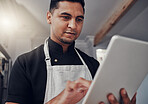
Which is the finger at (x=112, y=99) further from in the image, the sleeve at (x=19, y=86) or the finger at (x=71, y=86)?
the sleeve at (x=19, y=86)

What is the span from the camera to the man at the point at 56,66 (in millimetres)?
819

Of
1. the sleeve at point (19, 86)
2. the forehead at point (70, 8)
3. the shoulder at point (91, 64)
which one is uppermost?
the forehead at point (70, 8)

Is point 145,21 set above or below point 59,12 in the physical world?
above

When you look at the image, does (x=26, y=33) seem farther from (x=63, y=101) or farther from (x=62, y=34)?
(x=63, y=101)

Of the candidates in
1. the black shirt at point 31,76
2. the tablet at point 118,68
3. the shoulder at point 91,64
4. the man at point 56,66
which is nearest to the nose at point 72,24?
the man at point 56,66

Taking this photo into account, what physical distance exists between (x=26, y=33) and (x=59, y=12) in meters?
2.88

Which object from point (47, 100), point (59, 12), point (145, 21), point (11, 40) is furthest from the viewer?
point (11, 40)

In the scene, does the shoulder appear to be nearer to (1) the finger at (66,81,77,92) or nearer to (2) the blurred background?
(1) the finger at (66,81,77,92)

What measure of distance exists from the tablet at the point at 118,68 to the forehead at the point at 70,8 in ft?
1.51

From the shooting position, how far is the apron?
89cm

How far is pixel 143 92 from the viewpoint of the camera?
5.70 feet

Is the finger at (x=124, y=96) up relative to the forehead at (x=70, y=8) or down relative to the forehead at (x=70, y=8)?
down

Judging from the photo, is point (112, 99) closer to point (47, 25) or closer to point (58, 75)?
point (58, 75)

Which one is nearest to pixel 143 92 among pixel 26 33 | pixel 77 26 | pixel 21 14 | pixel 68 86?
Answer: pixel 77 26
